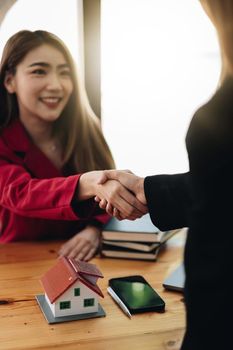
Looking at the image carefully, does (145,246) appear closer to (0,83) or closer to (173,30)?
(0,83)

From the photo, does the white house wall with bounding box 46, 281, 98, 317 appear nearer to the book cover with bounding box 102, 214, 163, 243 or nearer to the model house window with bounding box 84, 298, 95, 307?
the model house window with bounding box 84, 298, 95, 307

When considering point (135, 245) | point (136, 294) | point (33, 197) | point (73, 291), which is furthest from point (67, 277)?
point (33, 197)

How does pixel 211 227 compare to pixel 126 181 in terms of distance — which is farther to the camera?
pixel 126 181

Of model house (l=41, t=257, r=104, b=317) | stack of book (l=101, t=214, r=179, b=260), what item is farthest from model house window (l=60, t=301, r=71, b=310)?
stack of book (l=101, t=214, r=179, b=260)

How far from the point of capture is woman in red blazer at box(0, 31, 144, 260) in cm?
157


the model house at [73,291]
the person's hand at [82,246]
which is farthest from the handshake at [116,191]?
the model house at [73,291]

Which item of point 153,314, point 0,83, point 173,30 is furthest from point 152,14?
point 153,314

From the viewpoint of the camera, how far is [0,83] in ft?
5.71

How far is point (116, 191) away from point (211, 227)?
2.44 ft

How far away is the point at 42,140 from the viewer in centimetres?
179

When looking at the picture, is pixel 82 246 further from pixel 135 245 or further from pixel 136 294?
pixel 136 294

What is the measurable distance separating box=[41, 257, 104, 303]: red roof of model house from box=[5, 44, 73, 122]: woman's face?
0.75m

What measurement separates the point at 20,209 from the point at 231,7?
105 cm

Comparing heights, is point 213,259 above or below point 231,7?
below
